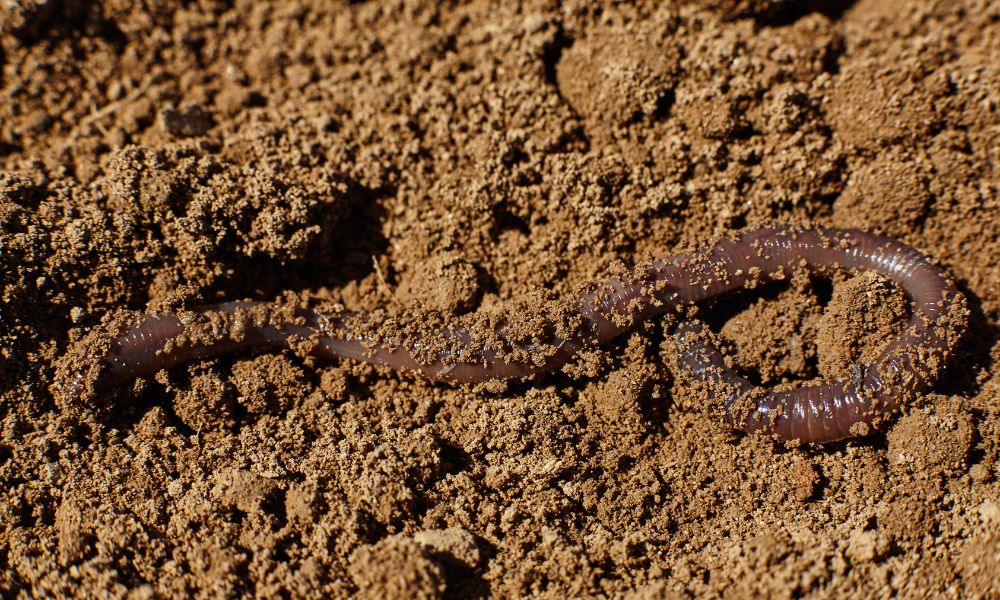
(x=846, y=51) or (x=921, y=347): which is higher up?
(x=846, y=51)

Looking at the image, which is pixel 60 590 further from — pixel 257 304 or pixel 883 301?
pixel 883 301

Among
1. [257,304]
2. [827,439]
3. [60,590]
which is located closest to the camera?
[60,590]

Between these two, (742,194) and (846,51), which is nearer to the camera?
(742,194)

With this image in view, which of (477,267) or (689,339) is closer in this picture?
(689,339)

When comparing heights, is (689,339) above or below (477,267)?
below

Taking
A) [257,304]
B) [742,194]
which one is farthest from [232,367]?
[742,194]
